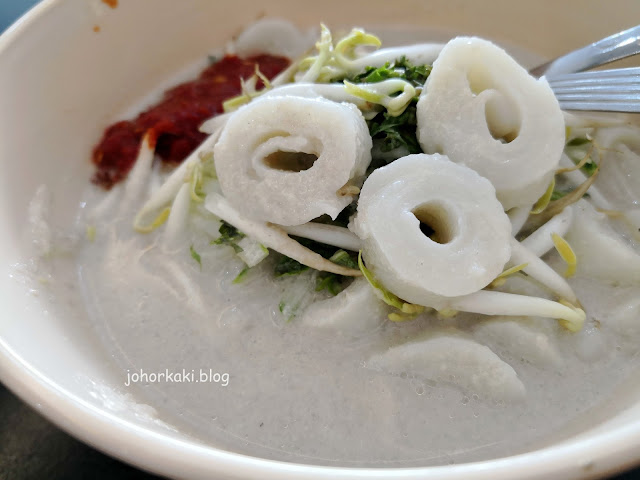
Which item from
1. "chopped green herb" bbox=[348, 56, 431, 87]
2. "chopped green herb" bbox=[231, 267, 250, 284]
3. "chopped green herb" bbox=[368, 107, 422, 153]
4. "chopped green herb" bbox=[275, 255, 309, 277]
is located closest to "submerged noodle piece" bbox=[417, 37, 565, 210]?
"chopped green herb" bbox=[368, 107, 422, 153]

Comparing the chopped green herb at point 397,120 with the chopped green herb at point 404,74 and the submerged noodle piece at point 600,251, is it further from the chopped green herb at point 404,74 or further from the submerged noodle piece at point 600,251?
the submerged noodle piece at point 600,251

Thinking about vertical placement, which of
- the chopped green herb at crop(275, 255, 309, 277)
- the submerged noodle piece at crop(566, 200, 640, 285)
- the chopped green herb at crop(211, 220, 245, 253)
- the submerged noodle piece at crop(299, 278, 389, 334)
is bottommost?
the submerged noodle piece at crop(566, 200, 640, 285)

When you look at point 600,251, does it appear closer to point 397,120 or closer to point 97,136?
point 397,120

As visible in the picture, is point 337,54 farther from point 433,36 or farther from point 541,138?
point 433,36

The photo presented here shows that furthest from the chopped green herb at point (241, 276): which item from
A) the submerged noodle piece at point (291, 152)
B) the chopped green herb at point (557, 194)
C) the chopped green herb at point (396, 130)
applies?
the chopped green herb at point (557, 194)

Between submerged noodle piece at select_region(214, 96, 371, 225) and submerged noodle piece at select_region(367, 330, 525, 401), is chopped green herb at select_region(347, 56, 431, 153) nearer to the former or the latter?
submerged noodle piece at select_region(214, 96, 371, 225)

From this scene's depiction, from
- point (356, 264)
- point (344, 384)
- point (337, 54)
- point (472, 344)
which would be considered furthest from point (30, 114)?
point (472, 344)
